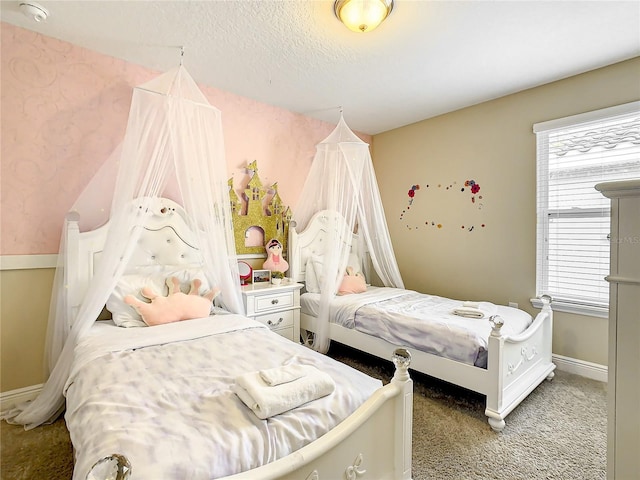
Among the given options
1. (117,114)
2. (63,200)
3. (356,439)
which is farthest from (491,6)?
(63,200)

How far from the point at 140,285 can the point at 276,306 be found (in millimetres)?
1218

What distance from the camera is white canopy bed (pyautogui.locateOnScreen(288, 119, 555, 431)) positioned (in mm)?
2279

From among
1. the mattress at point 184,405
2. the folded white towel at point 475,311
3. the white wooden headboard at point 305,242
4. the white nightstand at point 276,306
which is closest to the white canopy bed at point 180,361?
the mattress at point 184,405

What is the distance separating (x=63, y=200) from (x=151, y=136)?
36.4 inches

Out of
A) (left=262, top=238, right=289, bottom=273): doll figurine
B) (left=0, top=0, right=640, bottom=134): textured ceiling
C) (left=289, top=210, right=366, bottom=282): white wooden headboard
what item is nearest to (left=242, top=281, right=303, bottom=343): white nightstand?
(left=262, top=238, right=289, bottom=273): doll figurine

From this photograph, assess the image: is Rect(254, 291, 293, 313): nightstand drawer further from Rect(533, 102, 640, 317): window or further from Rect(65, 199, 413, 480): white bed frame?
Rect(533, 102, 640, 317): window

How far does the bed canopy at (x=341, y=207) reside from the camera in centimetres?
329

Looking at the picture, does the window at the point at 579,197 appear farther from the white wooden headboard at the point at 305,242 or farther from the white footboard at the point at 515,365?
the white wooden headboard at the point at 305,242

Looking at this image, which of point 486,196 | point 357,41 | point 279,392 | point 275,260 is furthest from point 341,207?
point 279,392

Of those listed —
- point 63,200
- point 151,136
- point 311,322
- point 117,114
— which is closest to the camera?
point 151,136

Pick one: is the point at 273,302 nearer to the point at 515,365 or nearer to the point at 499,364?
the point at 499,364

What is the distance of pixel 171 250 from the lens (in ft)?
9.00

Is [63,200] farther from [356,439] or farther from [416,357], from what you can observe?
[416,357]

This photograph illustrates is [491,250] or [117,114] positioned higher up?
[117,114]
